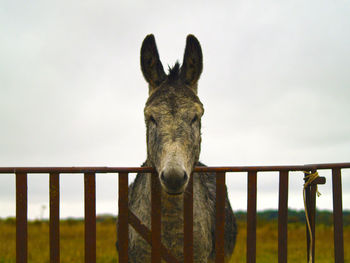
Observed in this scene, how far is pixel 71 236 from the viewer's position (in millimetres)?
12203

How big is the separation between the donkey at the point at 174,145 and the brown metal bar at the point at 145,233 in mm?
257

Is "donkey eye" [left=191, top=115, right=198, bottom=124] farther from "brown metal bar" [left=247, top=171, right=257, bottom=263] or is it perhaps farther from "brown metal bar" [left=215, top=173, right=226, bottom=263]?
"brown metal bar" [left=247, top=171, right=257, bottom=263]

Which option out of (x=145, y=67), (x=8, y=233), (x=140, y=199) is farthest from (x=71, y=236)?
(x=145, y=67)

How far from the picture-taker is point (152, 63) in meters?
4.27

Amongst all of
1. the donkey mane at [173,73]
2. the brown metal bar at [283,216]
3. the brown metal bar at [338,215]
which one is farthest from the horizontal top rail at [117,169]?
the donkey mane at [173,73]

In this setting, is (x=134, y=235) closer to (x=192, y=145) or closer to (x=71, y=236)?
(x=192, y=145)

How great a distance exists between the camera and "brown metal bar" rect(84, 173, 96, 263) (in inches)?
137

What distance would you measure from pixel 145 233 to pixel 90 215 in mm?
622

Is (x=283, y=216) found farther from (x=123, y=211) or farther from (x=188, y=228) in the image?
(x=123, y=211)

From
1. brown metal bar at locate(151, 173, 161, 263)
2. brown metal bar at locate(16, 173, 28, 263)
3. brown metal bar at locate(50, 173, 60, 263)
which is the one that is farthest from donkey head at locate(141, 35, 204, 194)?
brown metal bar at locate(16, 173, 28, 263)

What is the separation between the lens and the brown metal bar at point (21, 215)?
3.53 m

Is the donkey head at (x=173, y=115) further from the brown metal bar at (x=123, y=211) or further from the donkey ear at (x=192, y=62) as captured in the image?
the brown metal bar at (x=123, y=211)

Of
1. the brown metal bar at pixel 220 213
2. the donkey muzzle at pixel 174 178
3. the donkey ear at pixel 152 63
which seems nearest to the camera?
the donkey muzzle at pixel 174 178

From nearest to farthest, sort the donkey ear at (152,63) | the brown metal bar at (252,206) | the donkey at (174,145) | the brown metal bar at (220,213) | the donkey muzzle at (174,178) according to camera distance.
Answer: the donkey muzzle at (174,178)
the donkey at (174,145)
the brown metal bar at (220,213)
the brown metal bar at (252,206)
the donkey ear at (152,63)
